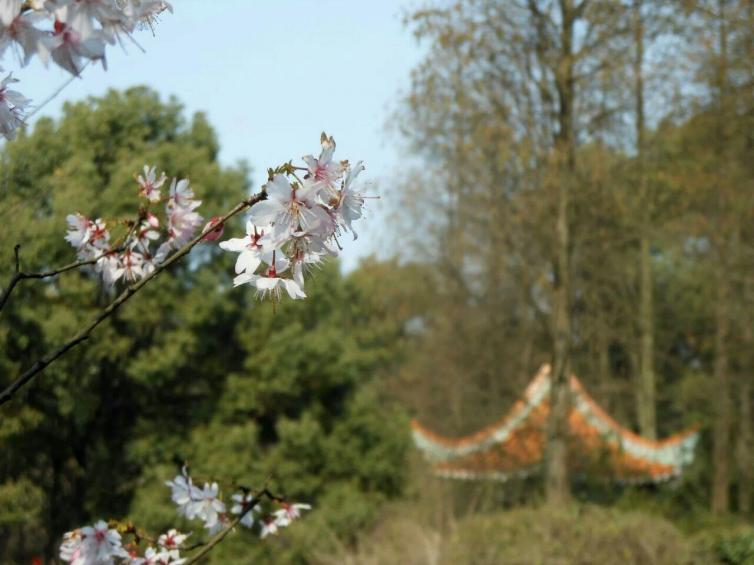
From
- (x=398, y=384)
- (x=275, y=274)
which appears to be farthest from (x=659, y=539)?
(x=398, y=384)

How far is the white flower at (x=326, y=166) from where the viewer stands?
7.24 feet

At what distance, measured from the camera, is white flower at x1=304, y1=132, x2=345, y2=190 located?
2207 mm

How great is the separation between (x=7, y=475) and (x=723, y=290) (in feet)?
60.4

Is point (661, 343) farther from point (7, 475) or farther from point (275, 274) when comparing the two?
point (275, 274)

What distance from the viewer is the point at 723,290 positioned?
80.6ft

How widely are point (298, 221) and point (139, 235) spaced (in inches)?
47.9

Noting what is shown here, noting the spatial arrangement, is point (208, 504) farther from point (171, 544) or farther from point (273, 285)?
point (273, 285)

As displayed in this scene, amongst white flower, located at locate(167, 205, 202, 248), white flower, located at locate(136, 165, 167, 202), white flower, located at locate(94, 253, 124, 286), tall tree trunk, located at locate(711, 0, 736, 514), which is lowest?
white flower, located at locate(94, 253, 124, 286)

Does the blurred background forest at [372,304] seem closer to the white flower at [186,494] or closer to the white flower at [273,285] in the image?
the white flower at [186,494]

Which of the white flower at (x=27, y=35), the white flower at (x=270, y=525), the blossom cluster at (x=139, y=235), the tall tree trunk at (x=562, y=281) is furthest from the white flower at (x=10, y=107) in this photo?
the tall tree trunk at (x=562, y=281)

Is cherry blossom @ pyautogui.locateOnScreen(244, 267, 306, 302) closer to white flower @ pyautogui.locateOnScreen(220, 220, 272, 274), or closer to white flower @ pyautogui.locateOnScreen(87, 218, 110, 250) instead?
white flower @ pyautogui.locateOnScreen(220, 220, 272, 274)

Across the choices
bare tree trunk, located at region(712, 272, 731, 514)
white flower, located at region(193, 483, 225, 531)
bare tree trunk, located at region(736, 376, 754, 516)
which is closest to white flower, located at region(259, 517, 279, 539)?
white flower, located at region(193, 483, 225, 531)

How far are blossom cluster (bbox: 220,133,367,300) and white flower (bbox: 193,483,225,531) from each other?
1926 millimetres

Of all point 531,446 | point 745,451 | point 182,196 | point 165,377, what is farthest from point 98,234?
point 745,451
